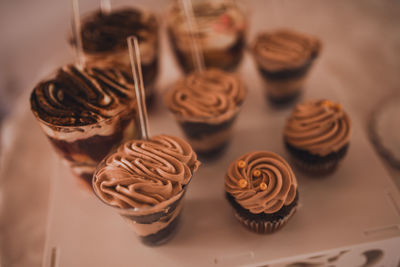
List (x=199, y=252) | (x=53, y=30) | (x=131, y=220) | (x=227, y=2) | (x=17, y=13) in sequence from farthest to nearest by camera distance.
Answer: (x=53, y=30) < (x=17, y=13) < (x=227, y=2) < (x=199, y=252) < (x=131, y=220)

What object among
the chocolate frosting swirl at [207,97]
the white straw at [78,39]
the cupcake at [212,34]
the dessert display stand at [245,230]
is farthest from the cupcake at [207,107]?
the white straw at [78,39]

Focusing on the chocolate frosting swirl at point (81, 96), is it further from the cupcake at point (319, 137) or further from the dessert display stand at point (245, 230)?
the cupcake at point (319, 137)

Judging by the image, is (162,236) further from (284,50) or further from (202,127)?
(284,50)

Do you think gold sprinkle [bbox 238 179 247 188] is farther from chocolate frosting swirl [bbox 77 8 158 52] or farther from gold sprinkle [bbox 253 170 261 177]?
chocolate frosting swirl [bbox 77 8 158 52]

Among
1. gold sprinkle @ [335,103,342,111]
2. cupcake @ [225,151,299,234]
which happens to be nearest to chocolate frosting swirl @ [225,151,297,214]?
cupcake @ [225,151,299,234]

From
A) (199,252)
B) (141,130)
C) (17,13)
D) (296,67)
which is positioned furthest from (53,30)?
(199,252)

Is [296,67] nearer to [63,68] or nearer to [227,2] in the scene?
[227,2]

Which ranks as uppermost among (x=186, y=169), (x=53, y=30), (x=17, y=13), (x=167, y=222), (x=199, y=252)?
(x=17, y=13)
